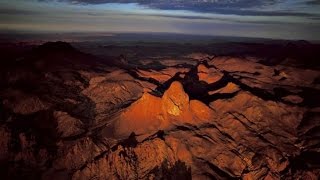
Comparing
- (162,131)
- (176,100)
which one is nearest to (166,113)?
(176,100)

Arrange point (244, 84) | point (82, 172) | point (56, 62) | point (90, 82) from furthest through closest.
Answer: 1. point (56, 62)
2. point (90, 82)
3. point (244, 84)
4. point (82, 172)

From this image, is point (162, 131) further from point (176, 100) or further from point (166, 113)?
point (176, 100)

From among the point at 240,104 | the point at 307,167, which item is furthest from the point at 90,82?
the point at 307,167

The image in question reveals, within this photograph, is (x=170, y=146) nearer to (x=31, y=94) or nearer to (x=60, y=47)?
(x=31, y=94)

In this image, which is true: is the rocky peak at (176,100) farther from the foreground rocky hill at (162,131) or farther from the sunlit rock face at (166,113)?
the foreground rocky hill at (162,131)

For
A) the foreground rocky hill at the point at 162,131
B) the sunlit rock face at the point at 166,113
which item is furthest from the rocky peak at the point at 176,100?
the foreground rocky hill at the point at 162,131

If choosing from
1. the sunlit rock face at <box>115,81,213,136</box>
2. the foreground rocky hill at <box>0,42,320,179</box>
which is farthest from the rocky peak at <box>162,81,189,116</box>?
the foreground rocky hill at <box>0,42,320,179</box>

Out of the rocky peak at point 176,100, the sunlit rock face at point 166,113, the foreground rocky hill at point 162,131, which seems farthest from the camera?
the rocky peak at point 176,100

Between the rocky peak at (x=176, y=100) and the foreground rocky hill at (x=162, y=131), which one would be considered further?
the rocky peak at (x=176, y=100)
